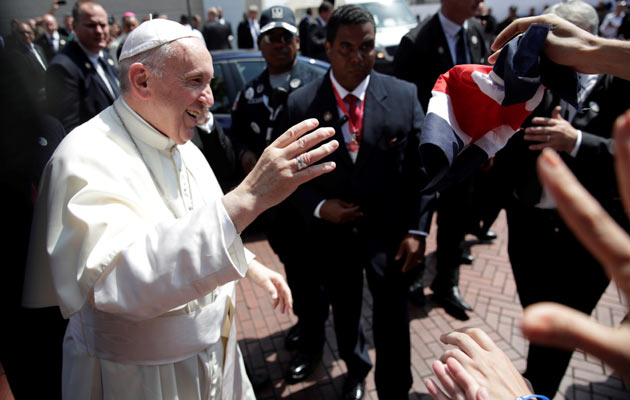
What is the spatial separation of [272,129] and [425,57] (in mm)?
1375

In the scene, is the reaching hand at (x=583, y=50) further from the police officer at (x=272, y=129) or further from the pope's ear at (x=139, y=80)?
the police officer at (x=272, y=129)

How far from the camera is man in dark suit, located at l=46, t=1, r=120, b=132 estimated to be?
3576 millimetres

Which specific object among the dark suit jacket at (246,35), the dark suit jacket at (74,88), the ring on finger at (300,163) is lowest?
the dark suit jacket at (246,35)

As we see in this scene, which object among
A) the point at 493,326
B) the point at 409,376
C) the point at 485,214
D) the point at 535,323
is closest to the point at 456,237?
the point at 493,326

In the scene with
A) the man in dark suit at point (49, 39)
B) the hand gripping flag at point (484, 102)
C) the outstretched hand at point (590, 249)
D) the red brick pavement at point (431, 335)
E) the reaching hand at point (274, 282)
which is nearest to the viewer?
the outstretched hand at point (590, 249)

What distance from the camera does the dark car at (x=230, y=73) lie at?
505cm

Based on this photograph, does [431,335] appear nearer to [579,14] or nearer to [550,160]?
[579,14]

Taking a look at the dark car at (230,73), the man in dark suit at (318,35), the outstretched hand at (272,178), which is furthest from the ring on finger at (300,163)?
the man in dark suit at (318,35)

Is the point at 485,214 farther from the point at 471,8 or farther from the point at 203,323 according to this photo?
the point at 203,323

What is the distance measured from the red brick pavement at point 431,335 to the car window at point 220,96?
1876 millimetres

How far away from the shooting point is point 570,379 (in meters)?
2.98

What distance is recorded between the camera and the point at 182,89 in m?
1.49

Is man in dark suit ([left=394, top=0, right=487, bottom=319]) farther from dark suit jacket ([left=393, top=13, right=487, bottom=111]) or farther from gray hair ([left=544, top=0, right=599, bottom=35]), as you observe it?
gray hair ([left=544, top=0, right=599, bottom=35])

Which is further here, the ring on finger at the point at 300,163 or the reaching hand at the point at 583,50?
the ring on finger at the point at 300,163
